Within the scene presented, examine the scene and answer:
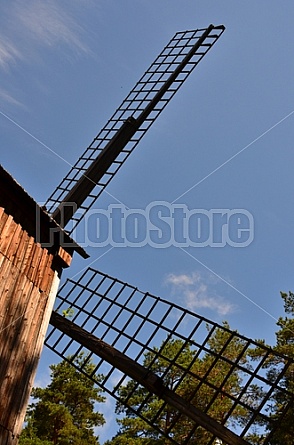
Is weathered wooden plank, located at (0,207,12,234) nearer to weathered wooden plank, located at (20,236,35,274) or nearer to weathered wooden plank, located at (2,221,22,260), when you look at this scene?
weathered wooden plank, located at (2,221,22,260)

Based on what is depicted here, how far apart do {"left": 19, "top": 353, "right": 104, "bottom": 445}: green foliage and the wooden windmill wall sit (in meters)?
11.8

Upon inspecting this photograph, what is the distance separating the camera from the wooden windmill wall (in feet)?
15.3

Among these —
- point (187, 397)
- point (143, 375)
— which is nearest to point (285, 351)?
point (187, 397)

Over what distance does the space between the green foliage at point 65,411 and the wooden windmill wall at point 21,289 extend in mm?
11755

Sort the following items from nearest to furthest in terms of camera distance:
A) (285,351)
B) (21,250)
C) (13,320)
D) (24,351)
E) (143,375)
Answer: (13,320) → (24,351) → (21,250) → (143,375) → (285,351)

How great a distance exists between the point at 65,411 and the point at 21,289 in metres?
13.2

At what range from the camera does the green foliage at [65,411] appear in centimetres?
1634

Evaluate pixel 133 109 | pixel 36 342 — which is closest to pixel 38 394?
pixel 133 109

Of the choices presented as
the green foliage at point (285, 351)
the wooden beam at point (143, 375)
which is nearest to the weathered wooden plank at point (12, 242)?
the wooden beam at point (143, 375)

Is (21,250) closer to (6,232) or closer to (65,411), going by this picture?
(6,232)

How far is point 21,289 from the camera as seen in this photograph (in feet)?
16.8

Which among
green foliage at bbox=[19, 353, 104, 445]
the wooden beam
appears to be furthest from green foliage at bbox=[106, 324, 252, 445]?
the wooden beam

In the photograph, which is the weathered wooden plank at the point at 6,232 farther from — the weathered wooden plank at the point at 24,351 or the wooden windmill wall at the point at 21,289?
the weathered wooden plank at the point at 24,351

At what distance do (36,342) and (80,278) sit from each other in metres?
3.66
